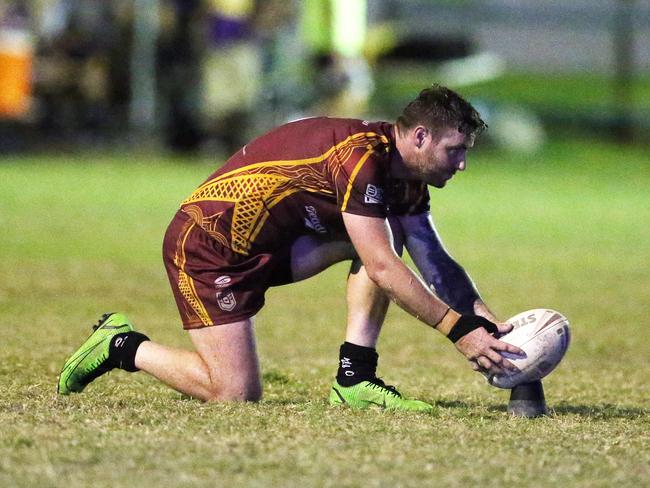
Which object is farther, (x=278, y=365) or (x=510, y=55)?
(x=510, y=55)

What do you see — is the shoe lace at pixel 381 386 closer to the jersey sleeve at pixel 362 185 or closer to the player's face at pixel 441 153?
the jersey sleeve at pixel 362 185

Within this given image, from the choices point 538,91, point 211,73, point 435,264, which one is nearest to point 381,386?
point 435,264

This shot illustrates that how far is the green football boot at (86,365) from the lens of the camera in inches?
262

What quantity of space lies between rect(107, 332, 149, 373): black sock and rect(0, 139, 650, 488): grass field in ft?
0.56

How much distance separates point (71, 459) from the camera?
514cm

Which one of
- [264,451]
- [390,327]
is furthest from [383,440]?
[390,327]

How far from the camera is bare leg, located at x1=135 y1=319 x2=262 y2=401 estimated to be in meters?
6.51

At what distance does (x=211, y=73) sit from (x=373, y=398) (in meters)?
16.3

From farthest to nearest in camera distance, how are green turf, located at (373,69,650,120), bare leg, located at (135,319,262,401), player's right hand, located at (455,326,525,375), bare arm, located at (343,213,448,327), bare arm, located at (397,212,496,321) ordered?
1. green turf, located at (373,69,650,120)
2. bare arm, located at (397,212,496,321)
3. bare leg, located at (135,319,262,401)
4. bare arm, located at (343,213,448,327)
5. player's right hand, located at (455,326,525,375)

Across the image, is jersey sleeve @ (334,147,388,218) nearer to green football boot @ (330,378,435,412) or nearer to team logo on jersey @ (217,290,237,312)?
team logo on jersey @ (217,290,237,312)

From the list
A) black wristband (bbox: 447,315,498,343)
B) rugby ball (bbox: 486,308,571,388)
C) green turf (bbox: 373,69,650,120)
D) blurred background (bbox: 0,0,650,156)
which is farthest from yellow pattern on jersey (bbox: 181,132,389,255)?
green turf (bbox: 373,69,650,120)

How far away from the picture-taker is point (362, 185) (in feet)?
19.9

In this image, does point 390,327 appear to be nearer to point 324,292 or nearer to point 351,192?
point 324,292

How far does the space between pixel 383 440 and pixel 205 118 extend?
17.4 meters
